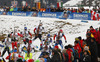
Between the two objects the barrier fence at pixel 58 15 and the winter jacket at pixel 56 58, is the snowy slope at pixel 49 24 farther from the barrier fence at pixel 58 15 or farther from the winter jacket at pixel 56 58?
the winter jacket at pixel 56 58

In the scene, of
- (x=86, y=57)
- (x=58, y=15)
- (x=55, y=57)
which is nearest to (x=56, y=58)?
(x=55, y=57)

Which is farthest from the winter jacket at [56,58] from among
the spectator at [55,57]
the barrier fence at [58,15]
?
the barrier fence at [58,15]

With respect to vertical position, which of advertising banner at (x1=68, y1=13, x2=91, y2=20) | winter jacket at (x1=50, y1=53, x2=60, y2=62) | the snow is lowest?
the snow

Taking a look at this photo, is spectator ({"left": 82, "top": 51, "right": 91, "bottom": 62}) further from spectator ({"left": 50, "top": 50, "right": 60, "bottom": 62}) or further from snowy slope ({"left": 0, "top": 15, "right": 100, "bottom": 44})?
snowy slope ({"left": 0, "top": 15, "right": 100, "bottom": 44})

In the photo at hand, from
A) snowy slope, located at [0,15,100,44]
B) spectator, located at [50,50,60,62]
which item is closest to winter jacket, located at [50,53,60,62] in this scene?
spectator, located at [50,50,60,62]

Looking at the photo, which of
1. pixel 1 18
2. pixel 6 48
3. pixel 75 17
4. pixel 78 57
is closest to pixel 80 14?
pixel 75 17

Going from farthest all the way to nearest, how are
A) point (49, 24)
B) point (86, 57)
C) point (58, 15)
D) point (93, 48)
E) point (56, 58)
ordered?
1. point (58, 15)
2. point (49, 24)
3. point (93, 48)
4. point (86, 57)
5. point (56, 58)

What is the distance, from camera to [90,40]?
6762mm

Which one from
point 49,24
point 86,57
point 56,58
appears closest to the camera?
point 56,58

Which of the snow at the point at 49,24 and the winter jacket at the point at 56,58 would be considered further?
the snow at the point at 49,24

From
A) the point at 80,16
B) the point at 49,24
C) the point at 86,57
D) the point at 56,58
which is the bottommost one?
the point at 49,24

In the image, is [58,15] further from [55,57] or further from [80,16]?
[55,57]

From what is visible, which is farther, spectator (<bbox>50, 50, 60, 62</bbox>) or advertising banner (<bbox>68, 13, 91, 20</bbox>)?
advertising banner (<bbox>68, 13, 91, 20</bbox>)

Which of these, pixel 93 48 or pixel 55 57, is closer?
pixel 55 57
